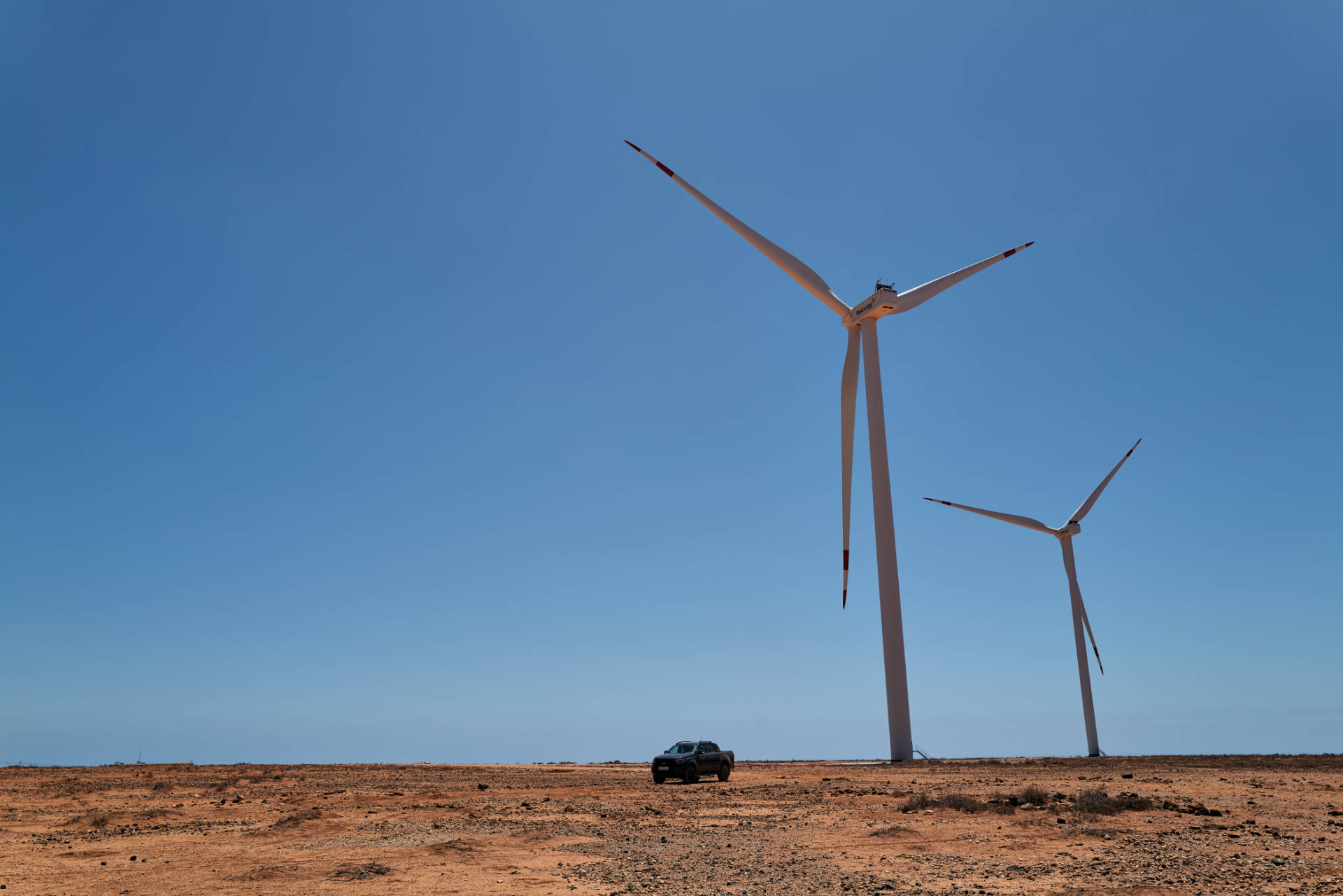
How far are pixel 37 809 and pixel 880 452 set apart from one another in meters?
47.0

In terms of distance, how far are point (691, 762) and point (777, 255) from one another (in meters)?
33.9

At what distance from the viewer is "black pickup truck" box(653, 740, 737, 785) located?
39.9 m

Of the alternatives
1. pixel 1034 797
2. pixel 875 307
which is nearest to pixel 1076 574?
pixel 875 307

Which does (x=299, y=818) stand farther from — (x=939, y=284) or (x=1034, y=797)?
(x=939, y=284)

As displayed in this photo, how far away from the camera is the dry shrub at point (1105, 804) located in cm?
2377

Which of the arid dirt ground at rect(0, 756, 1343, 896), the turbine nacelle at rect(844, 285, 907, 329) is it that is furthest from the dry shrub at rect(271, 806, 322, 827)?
the turbine nacelle at rect(844, 285, 907, 329)

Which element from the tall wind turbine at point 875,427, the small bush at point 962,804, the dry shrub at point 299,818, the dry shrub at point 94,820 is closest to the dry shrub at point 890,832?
the small bush at point 962,804

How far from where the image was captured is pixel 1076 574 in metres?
79.8

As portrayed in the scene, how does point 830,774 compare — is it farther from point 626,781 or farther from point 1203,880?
point 1203,880

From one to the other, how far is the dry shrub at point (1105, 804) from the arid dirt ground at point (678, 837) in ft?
0.33

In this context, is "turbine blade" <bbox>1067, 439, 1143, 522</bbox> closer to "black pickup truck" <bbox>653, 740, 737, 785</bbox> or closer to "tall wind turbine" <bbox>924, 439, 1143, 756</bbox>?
"tall wind turbine" <bbox>924, 439, 1143, 756</bbox>

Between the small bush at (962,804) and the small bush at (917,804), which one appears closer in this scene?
the small bush at (962,804)

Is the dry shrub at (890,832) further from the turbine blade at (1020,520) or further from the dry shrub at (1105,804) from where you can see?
the turbine blade at (1020,520)

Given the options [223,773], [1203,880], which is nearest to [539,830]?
[1203,880]
